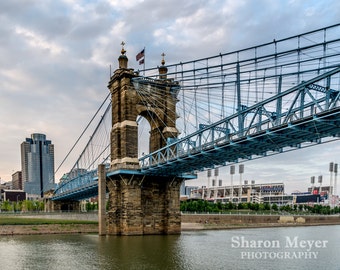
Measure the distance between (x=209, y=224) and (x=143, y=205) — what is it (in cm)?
3058

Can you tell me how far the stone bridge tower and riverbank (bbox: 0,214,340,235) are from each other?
7688 mm

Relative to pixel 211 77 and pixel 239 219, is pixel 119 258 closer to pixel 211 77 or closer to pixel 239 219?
pixel 211 77

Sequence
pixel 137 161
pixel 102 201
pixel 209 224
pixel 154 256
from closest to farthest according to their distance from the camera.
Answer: pixel 154 256
pixel 137 161
pixel 102 201
pixel 209 224

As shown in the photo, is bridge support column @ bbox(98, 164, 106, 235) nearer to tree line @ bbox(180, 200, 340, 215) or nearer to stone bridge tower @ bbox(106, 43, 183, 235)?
stone bridge tower @ bbox(106, 43, 183, 235)

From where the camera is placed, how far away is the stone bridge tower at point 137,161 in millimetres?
62938

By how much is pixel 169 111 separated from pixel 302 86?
3380 centimetres

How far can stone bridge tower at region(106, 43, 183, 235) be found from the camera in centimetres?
6294

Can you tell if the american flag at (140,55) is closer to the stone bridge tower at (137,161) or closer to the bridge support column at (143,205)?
the stone bridge tower at (137,161)

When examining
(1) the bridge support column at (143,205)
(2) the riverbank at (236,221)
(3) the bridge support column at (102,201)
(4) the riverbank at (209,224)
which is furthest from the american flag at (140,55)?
(2) the riverbank at (236,221)

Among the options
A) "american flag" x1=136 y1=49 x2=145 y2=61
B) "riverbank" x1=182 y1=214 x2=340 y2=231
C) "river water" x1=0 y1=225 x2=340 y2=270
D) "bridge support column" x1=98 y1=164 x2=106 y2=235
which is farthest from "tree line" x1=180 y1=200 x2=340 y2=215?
"river water" x1=0 y1=225 x2=340 y2=270

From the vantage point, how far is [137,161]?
212ft

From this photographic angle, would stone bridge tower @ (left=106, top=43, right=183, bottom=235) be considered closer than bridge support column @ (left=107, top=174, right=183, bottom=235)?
No

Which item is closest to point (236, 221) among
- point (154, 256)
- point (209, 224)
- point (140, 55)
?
point (209, 224)

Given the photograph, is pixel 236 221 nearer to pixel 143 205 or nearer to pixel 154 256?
pixel 143 205
